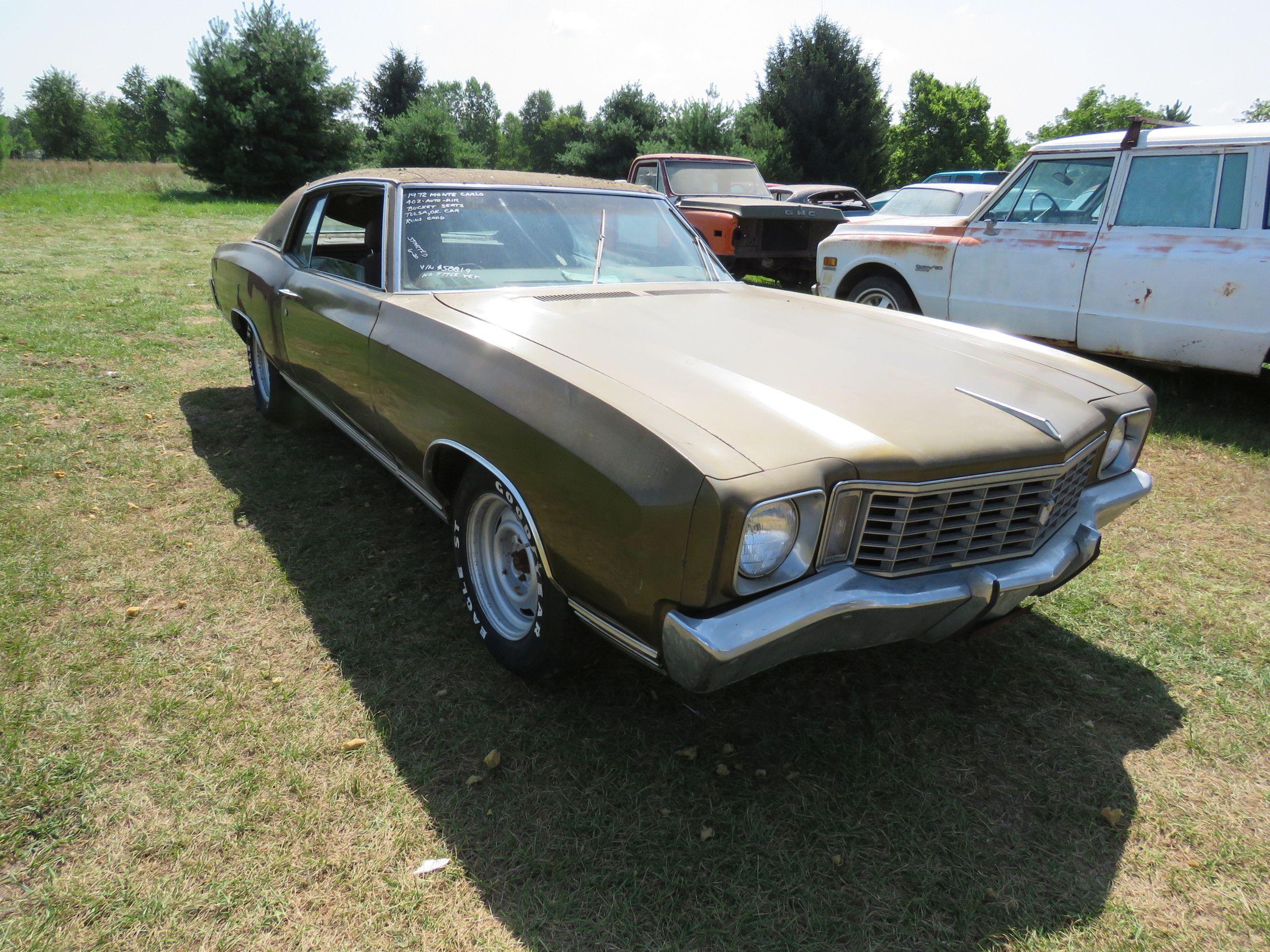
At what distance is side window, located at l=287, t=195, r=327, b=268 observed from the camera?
13.1ft

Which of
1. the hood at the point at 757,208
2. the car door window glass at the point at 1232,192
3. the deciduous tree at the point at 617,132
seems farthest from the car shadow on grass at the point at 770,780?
the deciduous tree at the point at 617,132

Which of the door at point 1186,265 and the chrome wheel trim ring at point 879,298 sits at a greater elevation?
the door at point 1186,265

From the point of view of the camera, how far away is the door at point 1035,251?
5637 mm

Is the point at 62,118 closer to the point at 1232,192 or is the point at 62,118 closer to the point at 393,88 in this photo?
the point at 393,88

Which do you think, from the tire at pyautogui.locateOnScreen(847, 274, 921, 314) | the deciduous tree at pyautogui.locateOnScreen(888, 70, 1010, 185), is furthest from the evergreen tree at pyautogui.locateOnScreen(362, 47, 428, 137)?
the tire at pyautogui.locateOnScreen(847, 274, 921, 314)

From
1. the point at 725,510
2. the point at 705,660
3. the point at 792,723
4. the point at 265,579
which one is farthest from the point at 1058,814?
the point at 265,579

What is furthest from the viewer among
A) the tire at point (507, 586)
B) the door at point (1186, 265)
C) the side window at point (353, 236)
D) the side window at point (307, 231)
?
the door at point (1186, 265)

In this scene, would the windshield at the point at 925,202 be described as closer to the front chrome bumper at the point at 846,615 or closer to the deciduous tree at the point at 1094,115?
the front chrome bumper at the point at 846,615

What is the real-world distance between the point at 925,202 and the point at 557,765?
29.9 feet

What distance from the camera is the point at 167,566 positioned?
3238mm

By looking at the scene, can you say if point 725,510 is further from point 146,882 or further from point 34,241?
point 34,241

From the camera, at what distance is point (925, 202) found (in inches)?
376

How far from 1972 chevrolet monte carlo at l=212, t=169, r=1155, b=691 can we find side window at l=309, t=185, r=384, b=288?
28mm

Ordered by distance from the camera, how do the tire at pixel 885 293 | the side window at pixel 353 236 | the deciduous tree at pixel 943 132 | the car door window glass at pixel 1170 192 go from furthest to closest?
1. the deciduous tree at pixel 943 132
2. the tire at pixel 885 293
3. the car door window glass at pixel 1170 192
4. the side window at pixel 353 236
